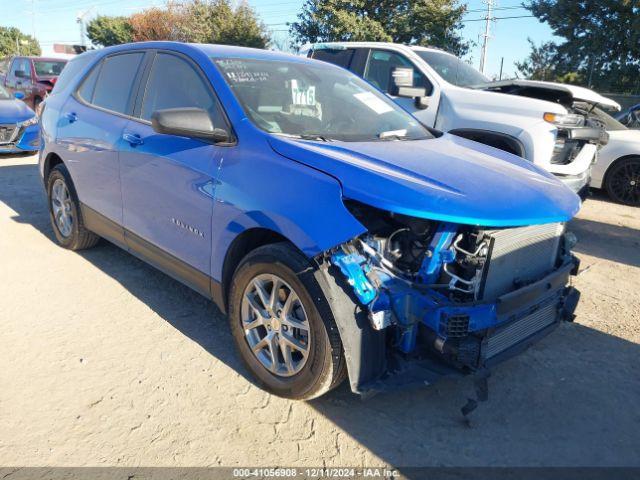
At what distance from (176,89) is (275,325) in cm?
181

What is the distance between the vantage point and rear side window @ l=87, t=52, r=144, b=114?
4145 millimetres

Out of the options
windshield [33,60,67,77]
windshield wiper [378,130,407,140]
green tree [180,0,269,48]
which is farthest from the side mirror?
green tree [180,0,269,48]

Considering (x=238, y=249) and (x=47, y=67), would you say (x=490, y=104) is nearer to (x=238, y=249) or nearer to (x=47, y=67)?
(x=238, y=249)

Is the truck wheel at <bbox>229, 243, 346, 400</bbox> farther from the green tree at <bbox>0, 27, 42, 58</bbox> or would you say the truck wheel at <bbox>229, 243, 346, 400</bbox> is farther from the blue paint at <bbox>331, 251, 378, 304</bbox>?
the green tree at <bbox>0, 27, 42, 58</bbox>

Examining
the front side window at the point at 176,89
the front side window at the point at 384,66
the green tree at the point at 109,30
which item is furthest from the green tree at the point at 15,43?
the front side window at the point at 176,89

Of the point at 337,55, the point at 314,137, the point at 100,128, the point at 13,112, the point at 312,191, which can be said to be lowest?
the point at 13,112

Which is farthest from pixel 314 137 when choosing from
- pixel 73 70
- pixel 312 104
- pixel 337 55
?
pixel 337 55

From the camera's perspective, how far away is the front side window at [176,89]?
3346mm

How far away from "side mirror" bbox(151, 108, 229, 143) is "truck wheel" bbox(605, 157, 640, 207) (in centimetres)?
701

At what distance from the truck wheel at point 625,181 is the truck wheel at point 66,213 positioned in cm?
718

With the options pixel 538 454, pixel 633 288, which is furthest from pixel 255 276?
pixel 633 288

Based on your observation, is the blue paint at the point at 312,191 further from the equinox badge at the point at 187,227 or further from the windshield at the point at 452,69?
the windshield at the point at 452,69

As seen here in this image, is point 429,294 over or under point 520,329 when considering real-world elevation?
over

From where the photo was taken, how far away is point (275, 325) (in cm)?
288
